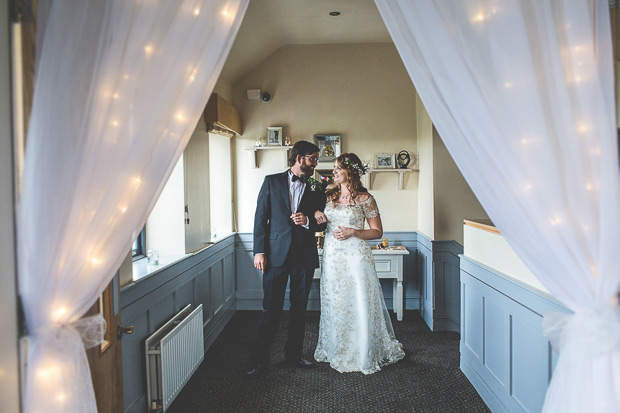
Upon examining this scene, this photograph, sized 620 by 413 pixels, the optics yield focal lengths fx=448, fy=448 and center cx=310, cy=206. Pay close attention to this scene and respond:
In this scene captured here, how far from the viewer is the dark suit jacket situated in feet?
10.2

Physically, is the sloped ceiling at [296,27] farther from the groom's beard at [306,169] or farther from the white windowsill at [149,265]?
the white windowsill at [149,265]

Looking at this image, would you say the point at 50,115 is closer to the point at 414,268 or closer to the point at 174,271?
the point at 174,271

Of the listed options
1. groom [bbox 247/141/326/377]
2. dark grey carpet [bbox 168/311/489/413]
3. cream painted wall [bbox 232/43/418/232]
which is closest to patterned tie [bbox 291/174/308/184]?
groom [bbox 247/141/326/377]

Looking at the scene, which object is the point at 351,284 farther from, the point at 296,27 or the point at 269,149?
the point at 296,27

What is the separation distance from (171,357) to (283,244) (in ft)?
3.29

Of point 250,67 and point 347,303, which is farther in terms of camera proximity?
point 250,67

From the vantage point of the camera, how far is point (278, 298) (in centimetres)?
312

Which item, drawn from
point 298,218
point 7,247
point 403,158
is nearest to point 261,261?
point 298,218

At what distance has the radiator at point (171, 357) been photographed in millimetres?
2475

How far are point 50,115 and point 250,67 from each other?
3.55 m

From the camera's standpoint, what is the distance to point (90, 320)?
1.51 m

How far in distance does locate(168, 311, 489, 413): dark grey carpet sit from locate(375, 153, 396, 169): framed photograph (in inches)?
74.5

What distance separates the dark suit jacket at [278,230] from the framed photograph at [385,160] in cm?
186

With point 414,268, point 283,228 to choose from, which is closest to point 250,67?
point 283,228
